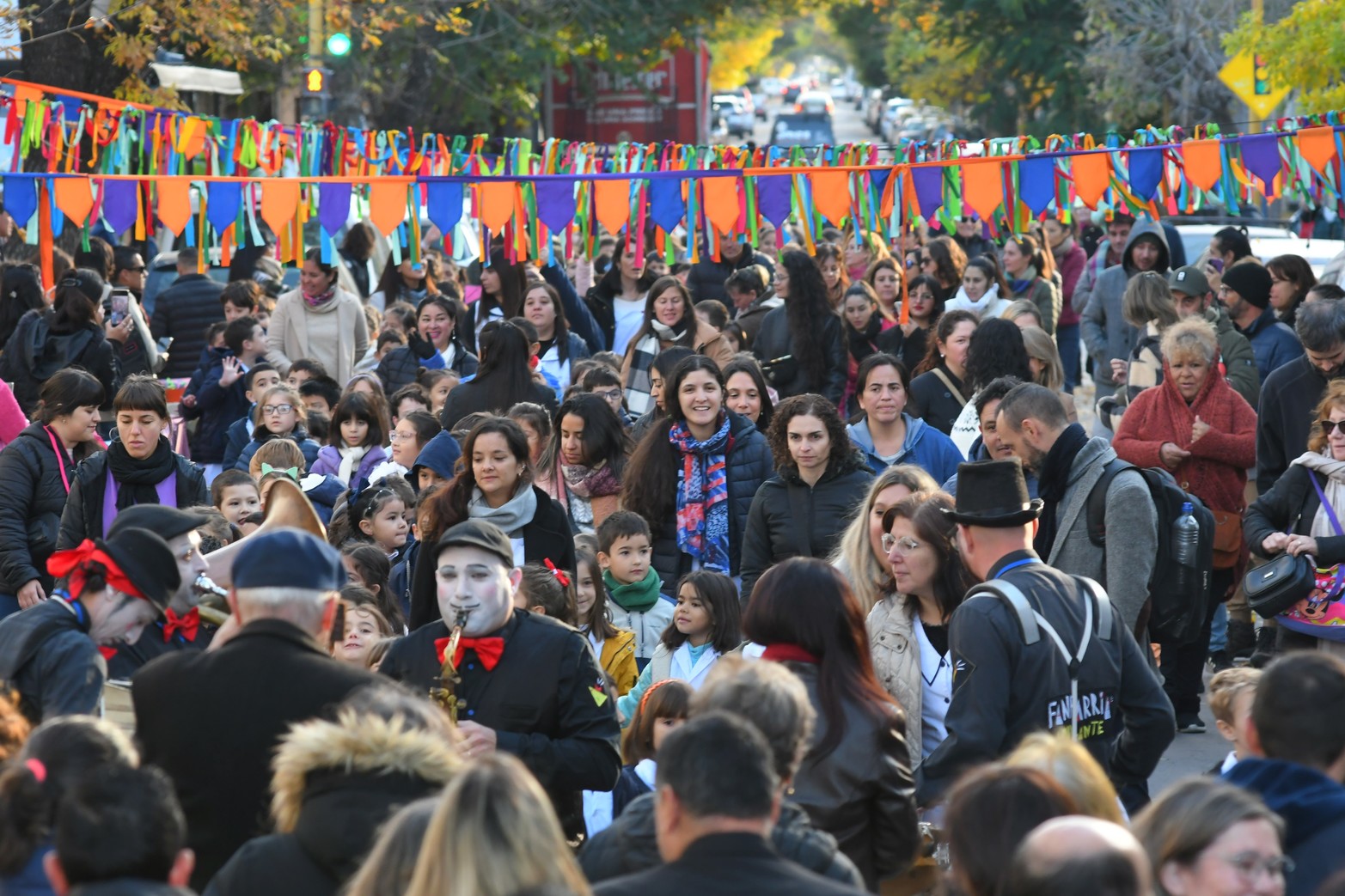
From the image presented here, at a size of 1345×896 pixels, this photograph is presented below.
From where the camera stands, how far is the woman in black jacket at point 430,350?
447 inches

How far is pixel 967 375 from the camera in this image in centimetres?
862

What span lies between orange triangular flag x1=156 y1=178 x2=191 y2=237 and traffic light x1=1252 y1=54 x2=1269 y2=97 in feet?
33.0

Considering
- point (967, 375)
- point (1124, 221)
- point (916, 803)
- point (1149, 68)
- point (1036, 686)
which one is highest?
point (1149, 68)

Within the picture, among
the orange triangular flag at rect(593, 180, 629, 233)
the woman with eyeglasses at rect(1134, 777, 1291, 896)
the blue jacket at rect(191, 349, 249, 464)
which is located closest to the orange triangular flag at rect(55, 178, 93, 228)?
the blue jacket at rect(191, 349, 249, 464)

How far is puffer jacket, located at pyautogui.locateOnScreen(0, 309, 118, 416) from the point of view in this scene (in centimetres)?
1031

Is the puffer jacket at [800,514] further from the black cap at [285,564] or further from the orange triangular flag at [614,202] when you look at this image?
the orange triangular flag at [614,202]

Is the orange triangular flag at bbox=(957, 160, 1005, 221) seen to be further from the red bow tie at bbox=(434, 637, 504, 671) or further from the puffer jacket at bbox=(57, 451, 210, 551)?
the red bow tie at bbox=(434, 637, 504, 671)

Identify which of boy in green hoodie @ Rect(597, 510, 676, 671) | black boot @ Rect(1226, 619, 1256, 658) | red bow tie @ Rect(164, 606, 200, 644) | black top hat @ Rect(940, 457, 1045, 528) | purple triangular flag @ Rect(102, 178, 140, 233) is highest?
purple triangular flag @ Rect(102, 178, 140, 233)

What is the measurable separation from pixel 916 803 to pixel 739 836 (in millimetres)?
1716

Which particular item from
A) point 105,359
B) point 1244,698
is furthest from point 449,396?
point 1244,698

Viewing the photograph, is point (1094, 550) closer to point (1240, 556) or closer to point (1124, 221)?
point (1240, 556)

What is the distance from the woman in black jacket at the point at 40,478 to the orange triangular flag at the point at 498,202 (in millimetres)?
4142

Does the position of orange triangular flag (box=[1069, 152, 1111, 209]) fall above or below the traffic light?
below

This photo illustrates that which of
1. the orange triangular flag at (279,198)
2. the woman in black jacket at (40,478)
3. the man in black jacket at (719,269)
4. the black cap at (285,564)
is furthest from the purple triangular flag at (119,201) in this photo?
the black cap at (285,564)
